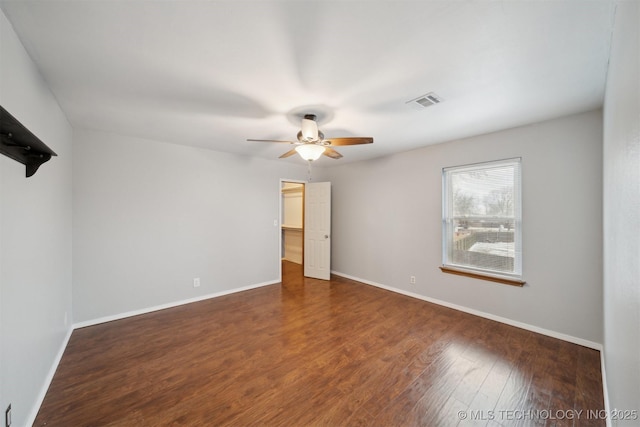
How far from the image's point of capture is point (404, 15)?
127 cm

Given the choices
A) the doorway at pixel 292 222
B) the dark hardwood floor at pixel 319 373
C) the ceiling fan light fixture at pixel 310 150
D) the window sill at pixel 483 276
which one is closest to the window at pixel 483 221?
the window sill at pixel 483 276

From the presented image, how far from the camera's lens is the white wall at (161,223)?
299 cm

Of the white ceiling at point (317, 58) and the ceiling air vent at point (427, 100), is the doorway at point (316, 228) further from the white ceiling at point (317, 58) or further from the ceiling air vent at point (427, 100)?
the ceiling air vent at point (427, 100)

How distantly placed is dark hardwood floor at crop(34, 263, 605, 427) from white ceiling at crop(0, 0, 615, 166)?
2456 millimetres

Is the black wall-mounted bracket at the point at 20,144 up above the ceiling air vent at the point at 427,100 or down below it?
below

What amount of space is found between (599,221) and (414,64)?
2579 mm

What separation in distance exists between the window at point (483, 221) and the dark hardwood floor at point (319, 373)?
72 cm

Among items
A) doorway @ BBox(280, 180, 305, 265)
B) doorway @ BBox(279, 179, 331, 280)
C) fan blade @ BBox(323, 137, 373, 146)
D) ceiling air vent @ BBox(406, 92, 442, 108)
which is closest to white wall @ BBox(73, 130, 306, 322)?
doorway @ BBox(279, 179, 331, 280)

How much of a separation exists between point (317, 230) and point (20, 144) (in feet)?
13.8

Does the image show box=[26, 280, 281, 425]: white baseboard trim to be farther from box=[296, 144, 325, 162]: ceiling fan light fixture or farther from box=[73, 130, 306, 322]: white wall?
box=[296, 144, 325, 162]: ceiling fan light fixture

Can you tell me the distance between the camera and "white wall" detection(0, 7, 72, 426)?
1.30m

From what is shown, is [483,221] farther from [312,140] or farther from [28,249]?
[28,249]

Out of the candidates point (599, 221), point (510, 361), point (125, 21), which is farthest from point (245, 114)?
point (599, 221)

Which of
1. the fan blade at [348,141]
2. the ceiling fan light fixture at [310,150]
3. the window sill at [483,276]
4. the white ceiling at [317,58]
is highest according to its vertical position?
the white ceiling at [317,58]
